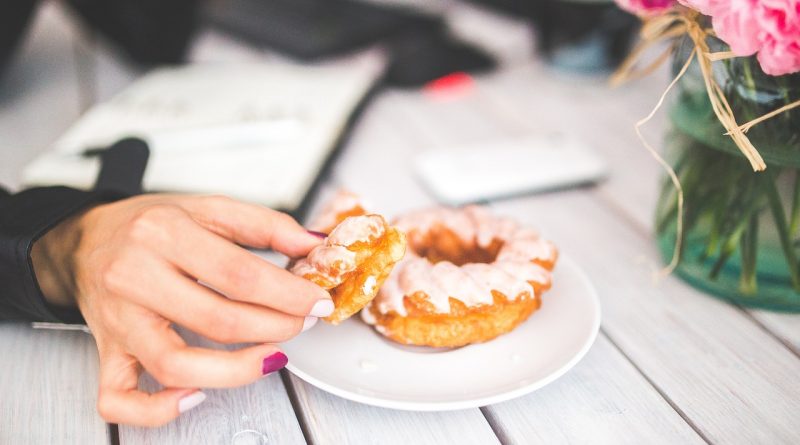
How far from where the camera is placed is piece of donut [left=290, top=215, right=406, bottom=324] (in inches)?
18.3

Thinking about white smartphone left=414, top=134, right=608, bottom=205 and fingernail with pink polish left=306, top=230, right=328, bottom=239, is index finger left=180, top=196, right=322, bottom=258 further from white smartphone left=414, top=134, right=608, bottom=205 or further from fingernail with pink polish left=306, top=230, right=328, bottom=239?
white smartphone left=414, top=134, right=608, bottom=205

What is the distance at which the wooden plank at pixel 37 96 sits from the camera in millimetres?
918

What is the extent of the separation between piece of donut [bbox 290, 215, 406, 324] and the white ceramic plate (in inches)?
1.8

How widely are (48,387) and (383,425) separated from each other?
27 centimetres

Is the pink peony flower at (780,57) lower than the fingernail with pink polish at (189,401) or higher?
higher

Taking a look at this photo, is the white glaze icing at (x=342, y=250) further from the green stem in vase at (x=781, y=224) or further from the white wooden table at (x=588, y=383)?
the green stem in vase at (x=781, y=224)

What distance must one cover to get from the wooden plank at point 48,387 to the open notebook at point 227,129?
0.23 meters

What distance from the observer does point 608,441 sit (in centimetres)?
48

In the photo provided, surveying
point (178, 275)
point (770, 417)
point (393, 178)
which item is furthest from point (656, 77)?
point (178, 275)

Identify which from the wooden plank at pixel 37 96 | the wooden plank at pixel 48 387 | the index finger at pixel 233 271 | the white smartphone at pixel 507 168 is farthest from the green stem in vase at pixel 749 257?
the wooden plank at pixel 37 96

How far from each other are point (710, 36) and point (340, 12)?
3.06 ft

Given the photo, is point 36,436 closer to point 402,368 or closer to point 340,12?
point 402,368

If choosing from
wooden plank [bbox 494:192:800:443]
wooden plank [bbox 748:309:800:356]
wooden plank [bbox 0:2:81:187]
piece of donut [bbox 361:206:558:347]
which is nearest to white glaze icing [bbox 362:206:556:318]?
piece of donut [bbox 361:206:558:347]

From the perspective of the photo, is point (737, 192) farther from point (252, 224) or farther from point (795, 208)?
point (252, 224)
